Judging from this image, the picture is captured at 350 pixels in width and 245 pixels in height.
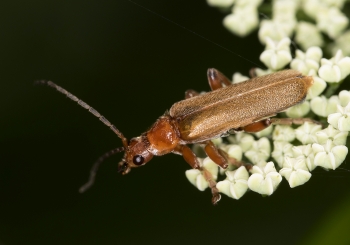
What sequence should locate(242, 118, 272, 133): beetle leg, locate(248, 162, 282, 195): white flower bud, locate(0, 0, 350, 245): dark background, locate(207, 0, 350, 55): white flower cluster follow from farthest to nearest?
locate(0, 0, 350, 245): dark background
locate(207, 0, 350, 55): white flower cluster
locate(242, 118, 272, 133): beetle leg
locate(248, 162, 282, 195): white flower bud

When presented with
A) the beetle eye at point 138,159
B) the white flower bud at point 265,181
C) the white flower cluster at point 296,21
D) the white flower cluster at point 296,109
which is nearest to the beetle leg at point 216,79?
the white flower cluster at point 296,109

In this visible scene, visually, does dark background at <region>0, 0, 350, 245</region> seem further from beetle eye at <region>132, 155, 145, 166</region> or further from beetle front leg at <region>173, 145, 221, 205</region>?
beetle front leg at <region>173, 145, 221, 205</region>

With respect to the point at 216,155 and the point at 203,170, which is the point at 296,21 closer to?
the point at 216,155

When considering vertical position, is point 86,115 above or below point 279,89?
above

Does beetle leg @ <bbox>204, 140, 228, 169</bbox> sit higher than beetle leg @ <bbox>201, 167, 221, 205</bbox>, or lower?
higher

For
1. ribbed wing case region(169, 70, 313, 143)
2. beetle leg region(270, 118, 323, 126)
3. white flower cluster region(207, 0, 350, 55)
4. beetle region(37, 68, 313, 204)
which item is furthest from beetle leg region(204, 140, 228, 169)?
white flower cluster region(207, 0, 350, 55)

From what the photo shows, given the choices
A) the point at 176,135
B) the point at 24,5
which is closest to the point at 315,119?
the point at 176,135

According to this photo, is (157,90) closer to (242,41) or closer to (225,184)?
(242,41)

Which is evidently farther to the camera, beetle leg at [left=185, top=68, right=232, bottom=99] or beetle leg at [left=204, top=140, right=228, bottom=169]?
beetle leg at [left=185, top=68, right=232, bottom=99]
